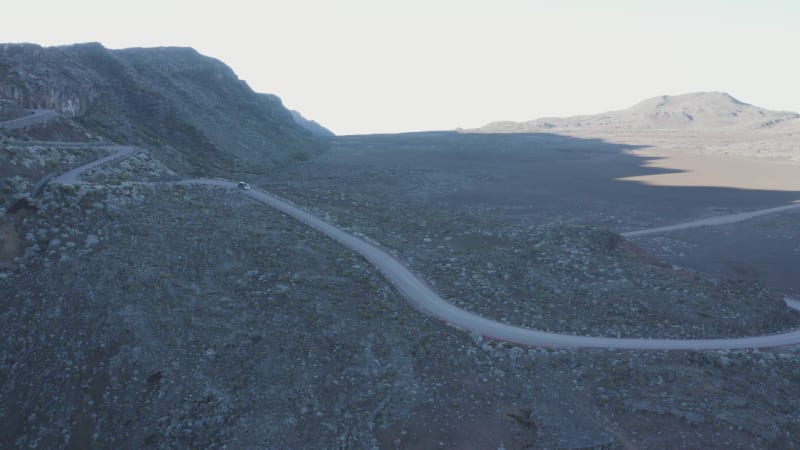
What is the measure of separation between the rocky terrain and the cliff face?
47.3ft

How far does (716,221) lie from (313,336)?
5271 cm

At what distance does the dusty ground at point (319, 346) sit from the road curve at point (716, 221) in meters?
17.3

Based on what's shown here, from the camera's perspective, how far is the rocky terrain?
1888 cm

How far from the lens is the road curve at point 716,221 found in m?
53.4

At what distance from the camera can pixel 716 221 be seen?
2269 inches

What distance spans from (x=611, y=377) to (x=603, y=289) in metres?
10.4

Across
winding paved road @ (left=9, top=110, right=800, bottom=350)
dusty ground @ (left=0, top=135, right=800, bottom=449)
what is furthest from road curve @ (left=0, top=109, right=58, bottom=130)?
dusty ground @ (left=0, top=135, right=800, bottom=449)

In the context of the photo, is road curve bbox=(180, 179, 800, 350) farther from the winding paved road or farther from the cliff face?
the cliff face

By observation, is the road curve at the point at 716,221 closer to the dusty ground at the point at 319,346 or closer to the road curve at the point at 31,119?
the dusty ground at the point at 319,346

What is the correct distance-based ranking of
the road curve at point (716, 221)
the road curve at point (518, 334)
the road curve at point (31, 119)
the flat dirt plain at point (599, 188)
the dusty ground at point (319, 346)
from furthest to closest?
the road curve at point (716, 221) → the flat dirt plain at point (599, 188) → the road curve at point (31, 119) → the road curve at point (518, 334) → the dusty ground at point (319, 346)

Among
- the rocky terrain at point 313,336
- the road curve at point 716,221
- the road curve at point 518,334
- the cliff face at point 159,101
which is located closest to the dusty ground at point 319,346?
the rocky terrain at point 313,336

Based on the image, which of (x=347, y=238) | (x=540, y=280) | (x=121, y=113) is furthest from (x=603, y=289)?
(x=121, y=113)

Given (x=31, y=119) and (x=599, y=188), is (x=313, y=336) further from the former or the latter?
(x=599, y=188)

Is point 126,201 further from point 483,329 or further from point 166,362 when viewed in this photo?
point 483,329
